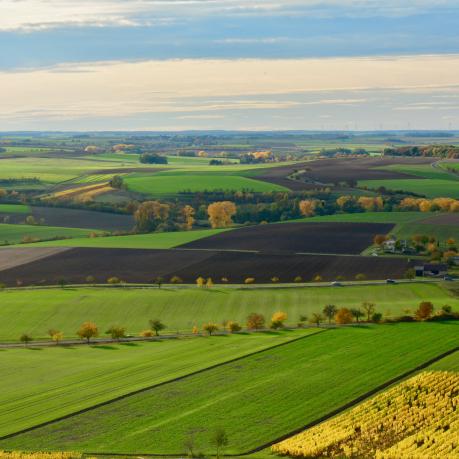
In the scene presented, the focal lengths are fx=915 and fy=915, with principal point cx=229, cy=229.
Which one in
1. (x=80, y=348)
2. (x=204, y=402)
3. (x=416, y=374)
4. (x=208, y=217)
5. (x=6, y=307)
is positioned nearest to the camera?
(x=204, y=402)

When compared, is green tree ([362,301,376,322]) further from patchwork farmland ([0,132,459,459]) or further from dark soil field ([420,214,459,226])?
dark soil field ([420,214,459,226])

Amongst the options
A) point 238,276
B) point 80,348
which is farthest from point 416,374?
point 238,276

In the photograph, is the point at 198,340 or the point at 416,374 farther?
the point at 198,340

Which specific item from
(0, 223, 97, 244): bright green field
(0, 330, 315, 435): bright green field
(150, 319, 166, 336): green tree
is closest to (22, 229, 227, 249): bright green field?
(0, 223, 97, 244): bright green field

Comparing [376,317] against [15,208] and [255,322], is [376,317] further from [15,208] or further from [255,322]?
[15,208]

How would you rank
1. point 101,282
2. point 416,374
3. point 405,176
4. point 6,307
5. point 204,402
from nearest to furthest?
1. point 204,402
2. point 416,374
3. point 6,307
4. point 101,282
5. point 405,176

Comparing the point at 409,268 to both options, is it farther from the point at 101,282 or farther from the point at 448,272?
the point at 101,282

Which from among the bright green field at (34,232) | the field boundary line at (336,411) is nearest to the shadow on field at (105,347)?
the field boundary line at (336,411)
